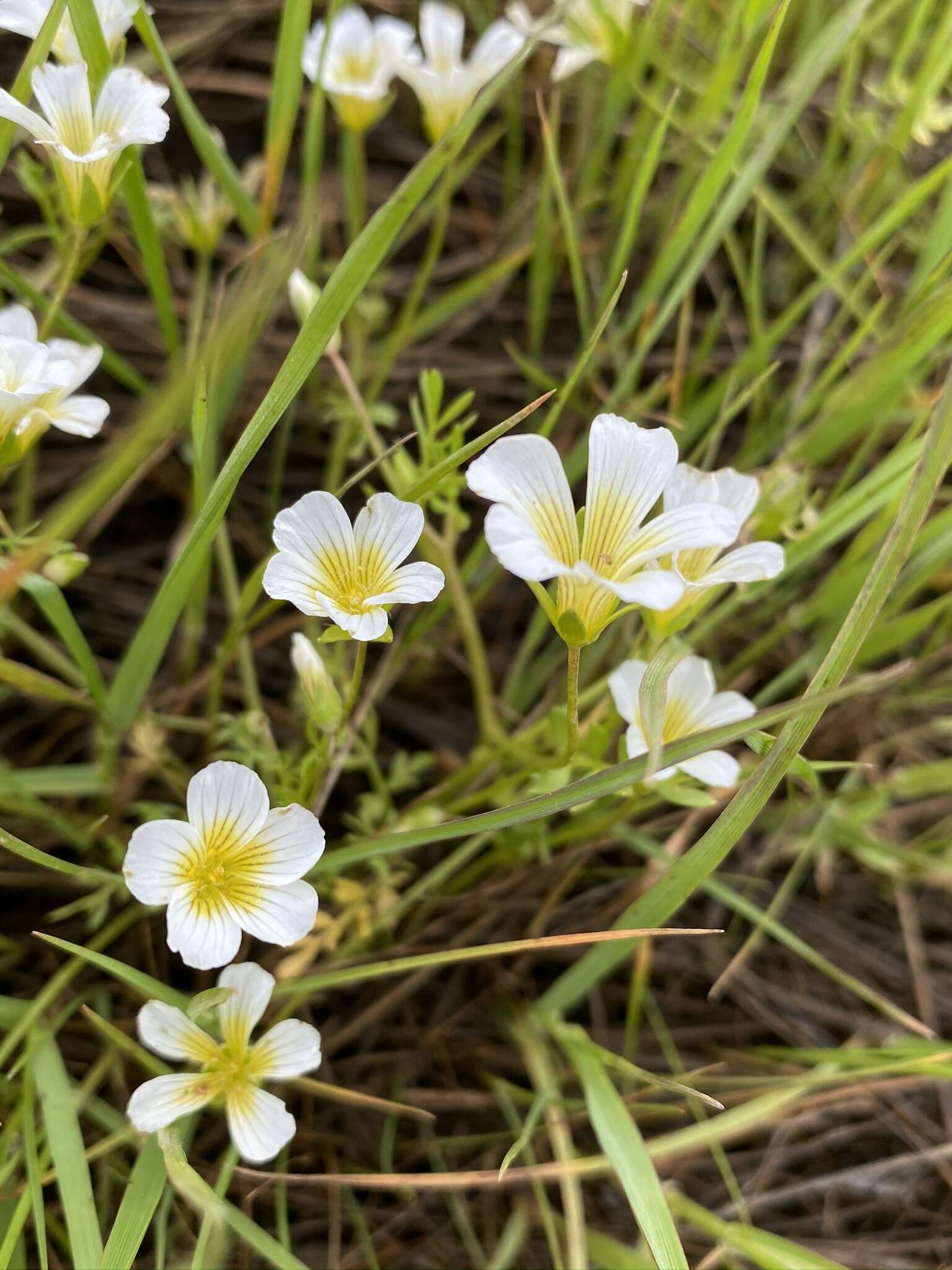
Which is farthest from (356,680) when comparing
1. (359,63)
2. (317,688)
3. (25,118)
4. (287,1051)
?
(359,63)

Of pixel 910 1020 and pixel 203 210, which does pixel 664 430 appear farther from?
pixel 203 210

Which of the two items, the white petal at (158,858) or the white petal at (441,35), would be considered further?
the white petal at (441,35)

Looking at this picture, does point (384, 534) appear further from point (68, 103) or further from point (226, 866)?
point (68, 103)

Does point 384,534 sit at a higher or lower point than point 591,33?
lower

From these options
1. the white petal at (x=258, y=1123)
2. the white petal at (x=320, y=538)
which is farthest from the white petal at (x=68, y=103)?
the white petal at (x=258, y=1123)

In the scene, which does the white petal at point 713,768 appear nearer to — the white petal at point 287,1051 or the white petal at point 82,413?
the white petal at point 287,1051

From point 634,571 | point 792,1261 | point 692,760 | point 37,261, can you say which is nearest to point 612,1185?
point 792,1261
